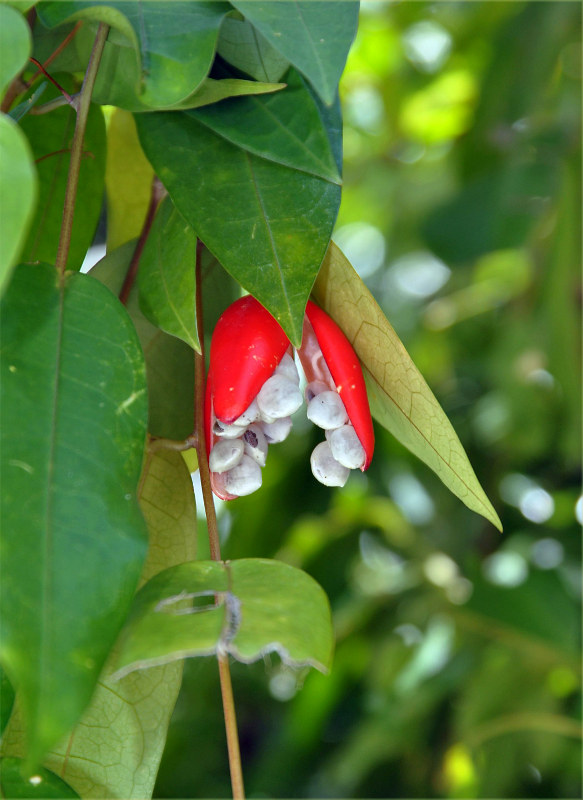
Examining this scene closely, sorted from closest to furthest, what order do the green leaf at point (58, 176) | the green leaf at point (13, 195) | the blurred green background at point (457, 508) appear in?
the green leaf at point (13, 195), the green leaf at point (58, 176), the blurred green background at point (457, 508)

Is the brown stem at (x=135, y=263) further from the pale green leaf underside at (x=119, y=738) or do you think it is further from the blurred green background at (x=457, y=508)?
the blurred green background at (x=457, y=508)

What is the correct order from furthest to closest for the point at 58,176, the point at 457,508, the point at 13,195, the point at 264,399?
the point at 457,508, the point at 58,176, the point at 264,399, the point at 13,195

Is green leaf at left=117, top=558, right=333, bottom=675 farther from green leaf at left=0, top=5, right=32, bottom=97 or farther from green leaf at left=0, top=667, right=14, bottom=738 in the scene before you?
green leaf at left=0, top=5, right=32, bottom=97

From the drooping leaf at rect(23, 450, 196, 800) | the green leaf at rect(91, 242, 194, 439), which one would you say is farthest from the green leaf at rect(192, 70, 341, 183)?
the drooping leaf at rect(23, 450, 196, 800)

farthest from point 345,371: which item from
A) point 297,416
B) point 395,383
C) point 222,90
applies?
point 297,416

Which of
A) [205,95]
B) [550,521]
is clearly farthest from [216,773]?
[205,95]

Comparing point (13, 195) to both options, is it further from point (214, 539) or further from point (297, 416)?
point (297, 416)

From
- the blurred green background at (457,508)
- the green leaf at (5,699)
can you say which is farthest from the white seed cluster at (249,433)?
the blurred green background at (457,508)
